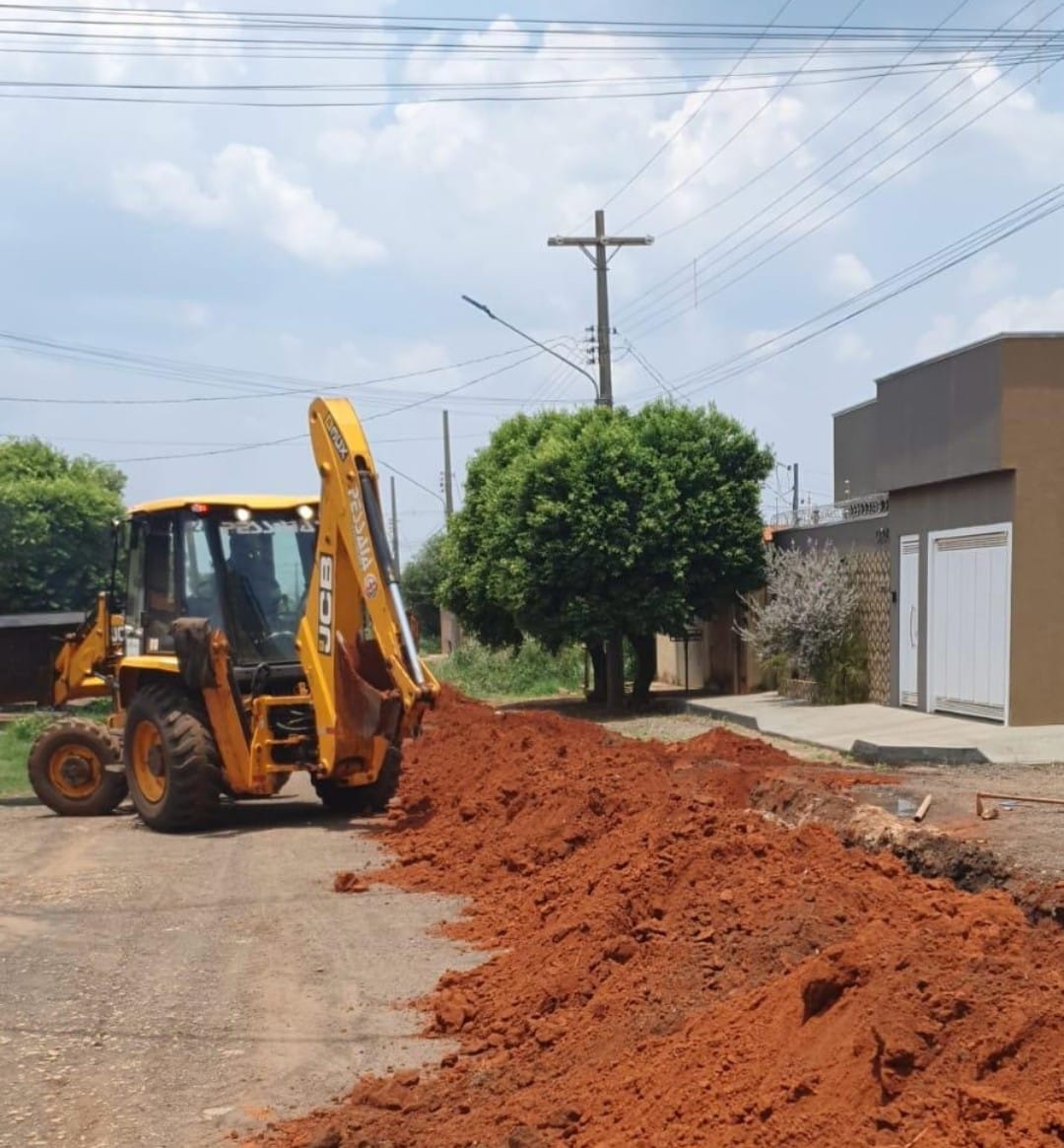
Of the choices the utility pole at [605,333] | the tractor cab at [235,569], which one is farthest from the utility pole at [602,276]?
the tractor cab at [235,569]

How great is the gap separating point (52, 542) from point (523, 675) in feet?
39.2

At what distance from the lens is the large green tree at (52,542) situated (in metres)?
32.3

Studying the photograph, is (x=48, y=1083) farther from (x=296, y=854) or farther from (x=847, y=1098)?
(x=296, y=854)

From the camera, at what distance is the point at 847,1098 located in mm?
4637

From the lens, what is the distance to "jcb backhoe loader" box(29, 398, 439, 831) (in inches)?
→ 483

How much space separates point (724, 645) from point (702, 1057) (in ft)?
80.8

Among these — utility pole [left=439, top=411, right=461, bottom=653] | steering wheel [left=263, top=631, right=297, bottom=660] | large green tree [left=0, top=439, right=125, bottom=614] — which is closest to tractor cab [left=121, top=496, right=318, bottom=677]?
steering wheel [left=263, top=631, right=297, bottom=660]

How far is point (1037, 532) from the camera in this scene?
17.9 meters

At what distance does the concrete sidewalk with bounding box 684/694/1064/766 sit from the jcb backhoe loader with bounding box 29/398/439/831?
6113mm

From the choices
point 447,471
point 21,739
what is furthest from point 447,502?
point 21,739

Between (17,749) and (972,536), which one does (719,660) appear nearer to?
(972,536)

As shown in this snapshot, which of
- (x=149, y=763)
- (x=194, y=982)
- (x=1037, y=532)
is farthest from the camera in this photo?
(x=1037, y=532)

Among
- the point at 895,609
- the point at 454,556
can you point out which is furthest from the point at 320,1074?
the point at 454,556

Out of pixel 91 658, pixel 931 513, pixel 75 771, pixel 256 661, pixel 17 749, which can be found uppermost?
pixel 931 513
